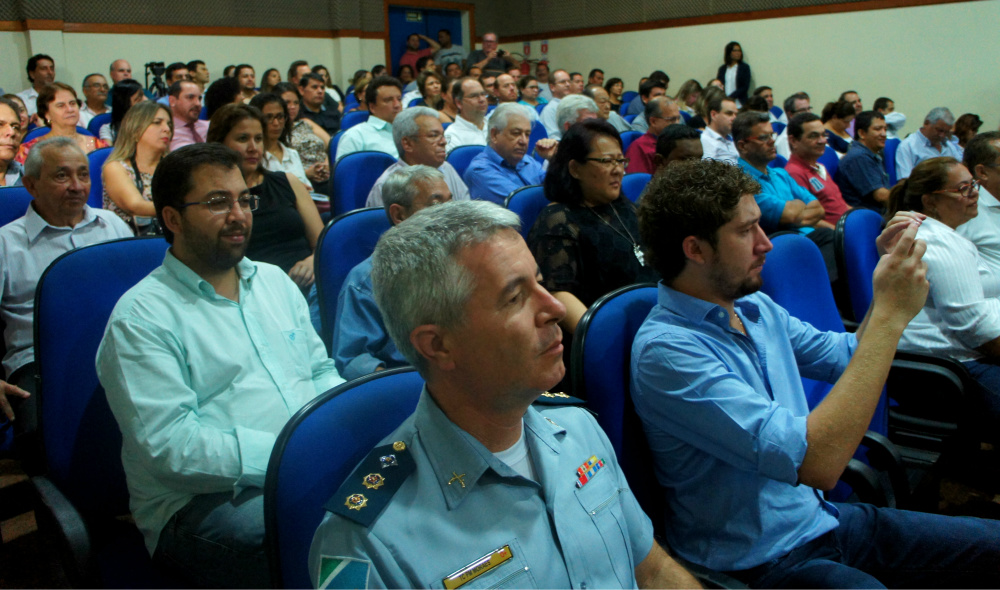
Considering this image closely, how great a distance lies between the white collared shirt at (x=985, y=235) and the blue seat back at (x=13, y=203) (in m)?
3.30

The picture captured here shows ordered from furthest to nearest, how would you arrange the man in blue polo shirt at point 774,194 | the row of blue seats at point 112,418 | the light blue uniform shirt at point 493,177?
the light blue uniform shirt at point 493,177 < the man in blue polo shirt at point 774,194 < the row of blue seats at point 112,418

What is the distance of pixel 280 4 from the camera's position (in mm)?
10258

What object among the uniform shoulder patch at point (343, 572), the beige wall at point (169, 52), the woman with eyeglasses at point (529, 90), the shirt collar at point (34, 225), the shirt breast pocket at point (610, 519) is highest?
the beige wall at point (169, 52)

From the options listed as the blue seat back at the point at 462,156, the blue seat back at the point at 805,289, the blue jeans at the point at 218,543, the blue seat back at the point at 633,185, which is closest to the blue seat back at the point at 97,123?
the blue seat back at the point at 462,156

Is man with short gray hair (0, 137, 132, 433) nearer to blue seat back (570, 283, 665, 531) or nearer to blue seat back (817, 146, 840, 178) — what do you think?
blue seat back (570, 283, 665, 531)

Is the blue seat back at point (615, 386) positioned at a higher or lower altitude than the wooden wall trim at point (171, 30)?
lower

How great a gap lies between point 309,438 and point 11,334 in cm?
171

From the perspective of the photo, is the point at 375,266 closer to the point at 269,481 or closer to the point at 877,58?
the point at 269,481

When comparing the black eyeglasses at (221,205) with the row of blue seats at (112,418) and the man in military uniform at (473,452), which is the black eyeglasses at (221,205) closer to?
the row of blue seats at (112,418)

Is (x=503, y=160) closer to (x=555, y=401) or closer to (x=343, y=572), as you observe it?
(x=555, y=401)

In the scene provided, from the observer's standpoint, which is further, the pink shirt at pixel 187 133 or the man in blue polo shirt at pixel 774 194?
the pink shirt at pixel 187 133

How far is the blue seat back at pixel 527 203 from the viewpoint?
2.76 metres

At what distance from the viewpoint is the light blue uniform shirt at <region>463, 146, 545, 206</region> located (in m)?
3.73

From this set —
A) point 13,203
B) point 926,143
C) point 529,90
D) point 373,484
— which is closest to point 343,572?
point 373,484
